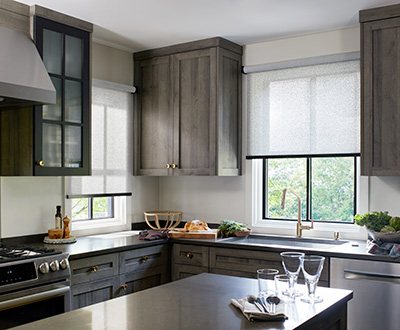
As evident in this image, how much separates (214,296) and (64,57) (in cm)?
228

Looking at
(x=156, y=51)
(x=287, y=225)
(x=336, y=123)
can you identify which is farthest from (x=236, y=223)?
(x=156, y=51)

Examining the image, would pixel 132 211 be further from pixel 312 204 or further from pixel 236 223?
pixel 312 204

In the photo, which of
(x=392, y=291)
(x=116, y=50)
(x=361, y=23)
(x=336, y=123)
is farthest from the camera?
A: (x=116, y=50)

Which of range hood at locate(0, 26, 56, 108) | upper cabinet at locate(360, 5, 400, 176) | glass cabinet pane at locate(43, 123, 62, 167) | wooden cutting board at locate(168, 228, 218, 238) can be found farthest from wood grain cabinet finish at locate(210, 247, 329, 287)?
Answer: range hood at locate(0, 26, 56, 108)

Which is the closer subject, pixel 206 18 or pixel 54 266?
pixel 54 266

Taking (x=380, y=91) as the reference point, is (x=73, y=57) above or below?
above

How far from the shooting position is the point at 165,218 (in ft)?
15.8

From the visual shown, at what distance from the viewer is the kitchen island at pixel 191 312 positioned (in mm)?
1642

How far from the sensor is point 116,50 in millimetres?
4449

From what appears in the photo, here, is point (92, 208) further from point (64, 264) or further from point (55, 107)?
point (64, 264)

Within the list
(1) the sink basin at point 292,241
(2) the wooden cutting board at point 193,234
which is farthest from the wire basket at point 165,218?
(1) the sink basin at point 292,241

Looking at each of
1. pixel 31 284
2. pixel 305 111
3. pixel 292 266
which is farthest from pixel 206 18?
pixel 292 266

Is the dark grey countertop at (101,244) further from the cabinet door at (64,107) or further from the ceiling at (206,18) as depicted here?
the ceiling at (206,18)

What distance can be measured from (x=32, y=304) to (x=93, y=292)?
22.4 inches
